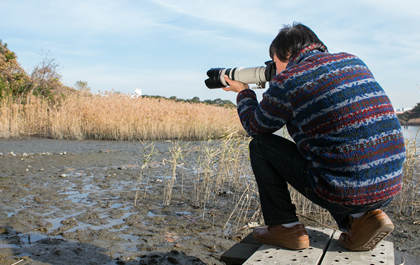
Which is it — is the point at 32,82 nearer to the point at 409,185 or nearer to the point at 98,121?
the point at 98,121

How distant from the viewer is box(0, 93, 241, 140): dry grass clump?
8961 millimetres

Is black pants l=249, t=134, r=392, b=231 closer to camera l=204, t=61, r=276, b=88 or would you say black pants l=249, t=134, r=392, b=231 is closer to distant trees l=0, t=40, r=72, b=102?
camera l=204, t=61, r=276, b=88

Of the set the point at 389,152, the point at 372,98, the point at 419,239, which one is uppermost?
the point at 372,98

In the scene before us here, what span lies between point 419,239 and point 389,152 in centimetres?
157

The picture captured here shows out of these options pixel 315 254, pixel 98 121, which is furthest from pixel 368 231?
pixel 98 121

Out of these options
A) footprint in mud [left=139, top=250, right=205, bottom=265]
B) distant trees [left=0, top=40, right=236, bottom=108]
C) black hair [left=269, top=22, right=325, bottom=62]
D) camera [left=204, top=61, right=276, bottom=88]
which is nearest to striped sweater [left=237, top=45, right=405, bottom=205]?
black hair [left=269, top=22, right=325, bottom=62]

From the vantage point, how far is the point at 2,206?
2.76 m

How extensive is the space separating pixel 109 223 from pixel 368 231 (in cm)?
181

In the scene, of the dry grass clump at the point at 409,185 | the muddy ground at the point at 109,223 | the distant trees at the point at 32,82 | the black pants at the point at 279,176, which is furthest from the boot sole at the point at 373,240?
the distant trees at the point at 32,82

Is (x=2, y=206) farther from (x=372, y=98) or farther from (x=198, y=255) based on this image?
(x=372, y=98)

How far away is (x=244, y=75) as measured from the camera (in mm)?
1991

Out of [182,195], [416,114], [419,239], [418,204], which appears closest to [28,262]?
[182,195]

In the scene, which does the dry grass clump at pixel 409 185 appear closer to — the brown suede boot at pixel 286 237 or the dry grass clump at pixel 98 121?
the brown suede boot at pixel 286 237

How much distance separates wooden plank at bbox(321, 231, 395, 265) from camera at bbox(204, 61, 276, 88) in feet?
3.16
